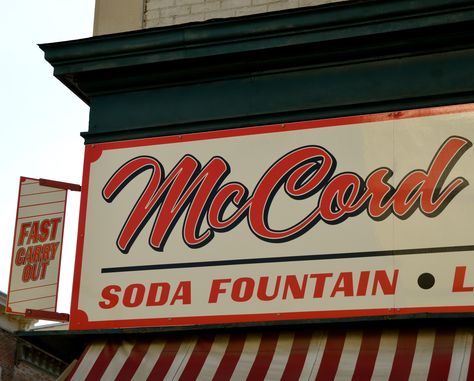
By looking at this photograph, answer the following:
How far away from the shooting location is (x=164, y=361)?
36.9 feet

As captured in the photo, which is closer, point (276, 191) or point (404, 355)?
point (404, 355)

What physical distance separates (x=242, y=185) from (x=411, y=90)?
1.93m

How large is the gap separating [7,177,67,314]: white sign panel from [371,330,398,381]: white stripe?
3588 millimetres

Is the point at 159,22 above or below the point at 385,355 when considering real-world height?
above

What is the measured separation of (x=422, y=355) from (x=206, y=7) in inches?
180

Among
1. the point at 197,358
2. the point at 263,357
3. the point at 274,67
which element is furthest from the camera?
the point at 274,67

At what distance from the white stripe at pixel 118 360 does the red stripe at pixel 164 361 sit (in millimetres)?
363

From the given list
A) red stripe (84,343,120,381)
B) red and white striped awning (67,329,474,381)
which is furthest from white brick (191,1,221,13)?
red stripe (84,343,120,381)

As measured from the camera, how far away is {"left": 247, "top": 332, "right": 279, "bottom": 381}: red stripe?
10773mm

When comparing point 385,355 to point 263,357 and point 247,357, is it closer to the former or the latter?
point 263,357

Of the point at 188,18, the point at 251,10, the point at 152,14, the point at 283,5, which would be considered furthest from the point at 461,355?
the point at 152,14

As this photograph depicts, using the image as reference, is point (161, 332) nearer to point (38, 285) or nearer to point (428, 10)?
point (38, 285)

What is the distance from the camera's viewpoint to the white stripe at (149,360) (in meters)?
11.2

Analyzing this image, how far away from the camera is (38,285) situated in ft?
40.2
